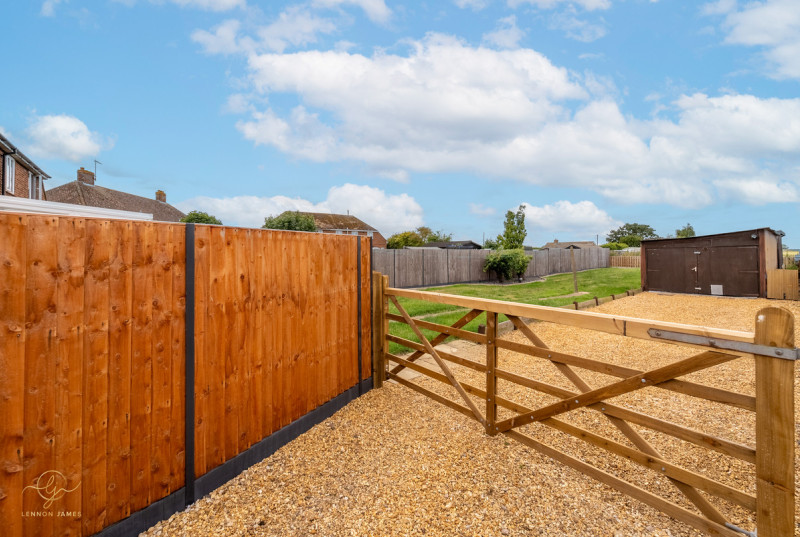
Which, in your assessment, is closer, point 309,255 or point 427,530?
point 427,530

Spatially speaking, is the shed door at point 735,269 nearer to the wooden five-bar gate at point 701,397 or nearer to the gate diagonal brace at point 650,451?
the wooden five-bar gate at point 701,397

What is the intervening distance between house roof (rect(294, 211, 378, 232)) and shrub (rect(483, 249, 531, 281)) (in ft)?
77.3

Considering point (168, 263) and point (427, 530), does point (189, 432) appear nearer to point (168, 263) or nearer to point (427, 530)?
point (168, 263)

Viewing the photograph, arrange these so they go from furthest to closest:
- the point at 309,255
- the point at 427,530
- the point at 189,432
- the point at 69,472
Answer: the point at 309,255 → the point at 189,432 → the point at 427,530 → the point at 69,472

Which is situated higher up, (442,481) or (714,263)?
(714,263)

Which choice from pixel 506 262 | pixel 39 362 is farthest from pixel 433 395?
pixel 506 262

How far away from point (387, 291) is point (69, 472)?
3.41 meters

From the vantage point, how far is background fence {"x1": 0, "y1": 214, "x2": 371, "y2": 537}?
6.17 feet

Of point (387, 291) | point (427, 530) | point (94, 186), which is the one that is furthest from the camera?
point (94, 186)

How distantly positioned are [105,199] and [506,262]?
33.1 m

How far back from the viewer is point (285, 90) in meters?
10.2

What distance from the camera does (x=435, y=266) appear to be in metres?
19.8

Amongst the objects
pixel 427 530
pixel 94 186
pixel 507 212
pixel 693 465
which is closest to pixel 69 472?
pixel 427 530

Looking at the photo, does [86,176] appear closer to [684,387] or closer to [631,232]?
[684,387]
